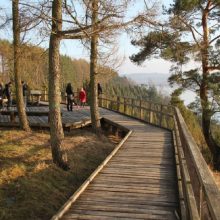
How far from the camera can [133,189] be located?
827 cm

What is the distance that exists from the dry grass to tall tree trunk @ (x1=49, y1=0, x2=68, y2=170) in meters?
0.39

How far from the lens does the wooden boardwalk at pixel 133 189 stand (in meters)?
6.78

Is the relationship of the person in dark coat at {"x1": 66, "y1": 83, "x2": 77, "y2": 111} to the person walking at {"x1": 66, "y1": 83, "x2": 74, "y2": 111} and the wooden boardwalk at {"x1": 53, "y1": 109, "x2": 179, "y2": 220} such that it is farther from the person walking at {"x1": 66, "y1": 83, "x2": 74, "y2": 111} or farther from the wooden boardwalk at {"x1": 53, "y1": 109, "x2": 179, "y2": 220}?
the wooden boardwalk at {"x1": 53, "y1": 109, "x2": 179, "y2": 220}

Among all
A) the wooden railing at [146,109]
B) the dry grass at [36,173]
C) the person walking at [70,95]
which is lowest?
the dry grass at [36,173]

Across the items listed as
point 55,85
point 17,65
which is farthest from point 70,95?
point 55,85

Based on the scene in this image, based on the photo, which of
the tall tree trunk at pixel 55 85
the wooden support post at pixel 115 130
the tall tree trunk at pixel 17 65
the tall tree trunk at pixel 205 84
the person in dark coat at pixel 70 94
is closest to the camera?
the tall tree trunk at pixel 55 85

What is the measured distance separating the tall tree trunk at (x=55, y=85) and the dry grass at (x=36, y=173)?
0.39 meters

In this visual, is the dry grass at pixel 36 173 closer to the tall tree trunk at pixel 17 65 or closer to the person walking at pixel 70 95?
the tall tree trunk at pixel 17 65

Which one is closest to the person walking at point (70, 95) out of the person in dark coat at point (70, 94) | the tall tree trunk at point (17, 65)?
the person in dark coat at point (70, 94)

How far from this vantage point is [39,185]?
32.4 ft

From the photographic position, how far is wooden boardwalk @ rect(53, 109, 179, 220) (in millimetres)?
6781

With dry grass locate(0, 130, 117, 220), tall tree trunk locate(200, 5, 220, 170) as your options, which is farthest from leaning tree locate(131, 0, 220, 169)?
dry grass locate(0, 130, 117, 220)

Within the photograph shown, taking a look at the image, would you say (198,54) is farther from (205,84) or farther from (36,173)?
(36,173)

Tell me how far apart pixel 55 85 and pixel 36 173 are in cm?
235
